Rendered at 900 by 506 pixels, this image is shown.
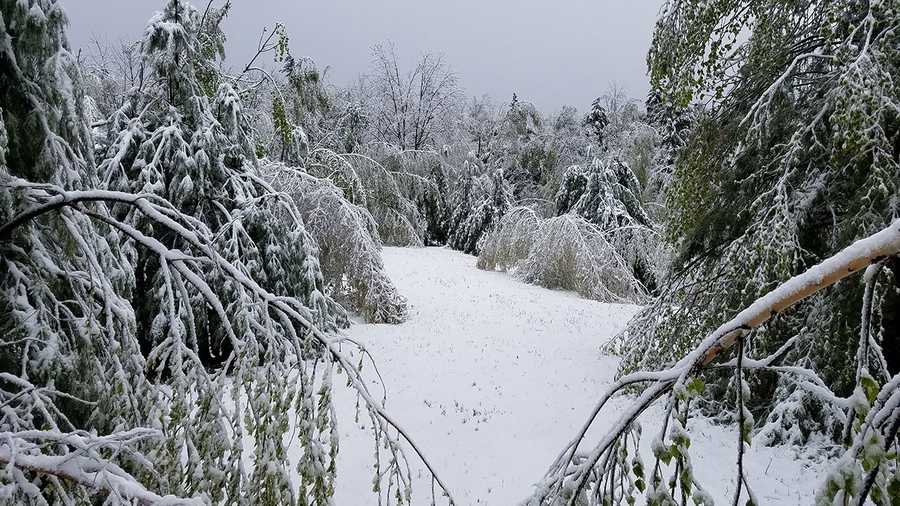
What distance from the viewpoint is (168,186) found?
243 inches

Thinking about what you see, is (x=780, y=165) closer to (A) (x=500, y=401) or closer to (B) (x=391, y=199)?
(A) (x=500, y=401)

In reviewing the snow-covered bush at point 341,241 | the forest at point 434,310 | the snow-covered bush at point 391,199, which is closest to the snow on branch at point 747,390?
the forest at point 434,310

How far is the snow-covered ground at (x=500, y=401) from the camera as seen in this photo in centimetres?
475

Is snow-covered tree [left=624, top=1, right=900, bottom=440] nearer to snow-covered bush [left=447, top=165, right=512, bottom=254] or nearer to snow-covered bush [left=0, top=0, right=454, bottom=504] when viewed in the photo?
snow-covered bush [left=0, top=0, right=454, bottom=504]

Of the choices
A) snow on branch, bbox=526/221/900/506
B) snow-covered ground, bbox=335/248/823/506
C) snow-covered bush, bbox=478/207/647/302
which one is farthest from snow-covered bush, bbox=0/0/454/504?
snow-covered bush, bbox=478/207/647/302

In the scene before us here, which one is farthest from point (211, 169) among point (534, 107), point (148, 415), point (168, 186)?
point (534, 107)

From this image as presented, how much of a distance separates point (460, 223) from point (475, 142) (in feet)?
28.0

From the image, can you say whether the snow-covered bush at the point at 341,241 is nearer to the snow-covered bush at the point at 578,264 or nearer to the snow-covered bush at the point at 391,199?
the snow-covered bush at the point at 578,264

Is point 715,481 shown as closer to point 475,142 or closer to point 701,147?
point 701,147

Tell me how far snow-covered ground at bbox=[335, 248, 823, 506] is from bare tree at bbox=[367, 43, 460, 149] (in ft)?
59.4

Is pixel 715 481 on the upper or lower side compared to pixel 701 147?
lower

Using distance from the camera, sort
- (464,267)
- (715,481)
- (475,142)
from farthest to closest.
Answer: (475,142)
(464,267)
(715,481)

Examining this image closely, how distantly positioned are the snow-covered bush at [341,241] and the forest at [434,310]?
5 cm

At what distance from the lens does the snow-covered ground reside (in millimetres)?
4754
